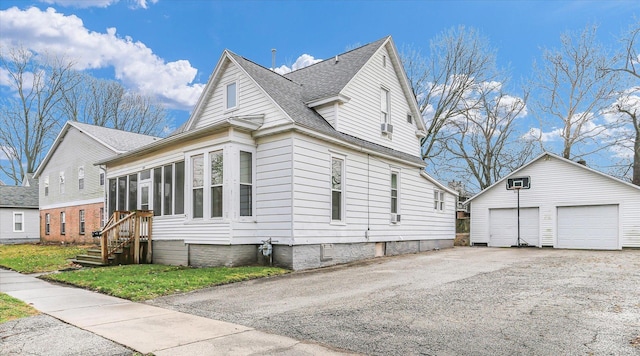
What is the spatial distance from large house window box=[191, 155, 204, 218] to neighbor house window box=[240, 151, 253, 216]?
4.52ft

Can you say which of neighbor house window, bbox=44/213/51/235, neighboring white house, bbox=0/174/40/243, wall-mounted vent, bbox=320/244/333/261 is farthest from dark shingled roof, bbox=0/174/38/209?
wall-mounted vent, bbox=320/244/333/261

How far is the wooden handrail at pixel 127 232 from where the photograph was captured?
1341cm

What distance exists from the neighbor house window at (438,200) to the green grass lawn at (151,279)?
32.7ft

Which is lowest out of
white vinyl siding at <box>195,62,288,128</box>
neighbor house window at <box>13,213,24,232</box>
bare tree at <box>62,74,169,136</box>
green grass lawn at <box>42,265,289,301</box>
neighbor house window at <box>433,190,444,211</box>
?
neighbor house window at <box>13,213,24,232</box>

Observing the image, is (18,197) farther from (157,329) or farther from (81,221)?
(157,329)

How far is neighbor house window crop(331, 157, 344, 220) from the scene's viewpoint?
1278 centimetres

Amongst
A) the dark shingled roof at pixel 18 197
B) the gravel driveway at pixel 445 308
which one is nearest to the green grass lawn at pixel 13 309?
the gravel driveway at pixel 445 308

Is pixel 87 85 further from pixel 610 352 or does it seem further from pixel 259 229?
pixel 610 352

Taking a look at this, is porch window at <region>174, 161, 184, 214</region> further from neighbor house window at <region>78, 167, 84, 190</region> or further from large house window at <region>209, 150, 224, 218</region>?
neighbor house window at <region>78, 167, 84, 190</region>

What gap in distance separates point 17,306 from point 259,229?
5.85m

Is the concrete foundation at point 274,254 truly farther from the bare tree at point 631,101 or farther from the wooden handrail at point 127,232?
the bare tree at point 631,101

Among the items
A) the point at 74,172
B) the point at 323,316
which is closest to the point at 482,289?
the point at 323,316

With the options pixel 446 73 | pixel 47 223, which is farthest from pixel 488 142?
pixel 47 223

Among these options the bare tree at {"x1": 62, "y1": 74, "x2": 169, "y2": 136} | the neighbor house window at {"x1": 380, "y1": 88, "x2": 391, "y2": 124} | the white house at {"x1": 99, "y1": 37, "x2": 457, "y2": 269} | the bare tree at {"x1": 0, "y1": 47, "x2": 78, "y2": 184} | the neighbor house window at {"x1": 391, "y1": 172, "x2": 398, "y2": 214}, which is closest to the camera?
the white house at {"x1": 99, "y1": 37, "x2": 457, "y2": 269}
